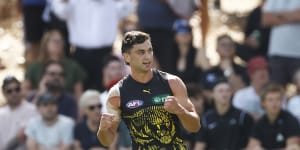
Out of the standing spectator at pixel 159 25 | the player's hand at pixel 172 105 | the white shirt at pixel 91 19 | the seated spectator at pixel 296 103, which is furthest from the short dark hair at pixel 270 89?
the player's hand at pixel 172 105

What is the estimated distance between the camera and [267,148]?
42.5 feet

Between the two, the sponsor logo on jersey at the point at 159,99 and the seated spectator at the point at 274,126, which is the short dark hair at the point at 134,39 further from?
the seated spectator at the point at 274,126

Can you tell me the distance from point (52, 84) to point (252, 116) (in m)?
2.41

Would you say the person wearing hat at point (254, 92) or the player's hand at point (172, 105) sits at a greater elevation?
the player's hand at point (172, 105)

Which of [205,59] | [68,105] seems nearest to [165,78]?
[68,105]

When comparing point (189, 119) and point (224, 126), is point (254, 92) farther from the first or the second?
point (189, 119)

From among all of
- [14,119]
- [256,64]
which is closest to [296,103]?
[256,64]

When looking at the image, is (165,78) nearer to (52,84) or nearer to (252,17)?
(52,84)

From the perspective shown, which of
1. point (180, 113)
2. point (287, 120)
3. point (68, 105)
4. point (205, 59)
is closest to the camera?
point (180, 113)

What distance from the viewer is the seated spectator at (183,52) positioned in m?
14.8

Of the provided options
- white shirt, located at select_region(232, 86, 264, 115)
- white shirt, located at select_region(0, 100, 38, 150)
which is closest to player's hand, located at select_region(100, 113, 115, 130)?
white shirt, located at select_region(0, 100, 38, 150)

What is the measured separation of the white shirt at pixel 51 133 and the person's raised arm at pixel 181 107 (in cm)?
394

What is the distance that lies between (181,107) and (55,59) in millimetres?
5532

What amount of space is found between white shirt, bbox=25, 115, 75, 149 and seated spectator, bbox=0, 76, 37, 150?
0.30m
